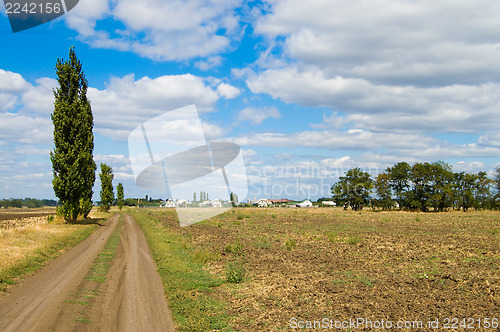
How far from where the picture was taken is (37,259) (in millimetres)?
16844

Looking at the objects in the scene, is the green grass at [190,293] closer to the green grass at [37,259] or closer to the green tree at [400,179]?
the green grass at [37,259]

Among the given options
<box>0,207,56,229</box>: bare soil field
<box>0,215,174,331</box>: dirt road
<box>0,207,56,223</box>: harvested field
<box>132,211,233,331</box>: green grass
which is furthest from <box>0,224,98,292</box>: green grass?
<box>0,207,56,223</box>: harvested field

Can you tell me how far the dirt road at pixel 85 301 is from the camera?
8594mm

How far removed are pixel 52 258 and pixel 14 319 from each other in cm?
1033

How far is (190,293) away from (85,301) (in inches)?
127

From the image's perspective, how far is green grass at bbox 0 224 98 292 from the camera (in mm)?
12873

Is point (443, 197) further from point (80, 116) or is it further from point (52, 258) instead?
point (52, 258)

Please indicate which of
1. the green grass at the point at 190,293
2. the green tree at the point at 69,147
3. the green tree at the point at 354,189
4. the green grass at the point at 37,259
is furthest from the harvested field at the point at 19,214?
the green tree at the point at 354,189

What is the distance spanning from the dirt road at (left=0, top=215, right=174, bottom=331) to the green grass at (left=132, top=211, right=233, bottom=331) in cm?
36

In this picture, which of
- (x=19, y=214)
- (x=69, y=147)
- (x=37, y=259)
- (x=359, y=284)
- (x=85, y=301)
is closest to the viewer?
(x=85, y=301)

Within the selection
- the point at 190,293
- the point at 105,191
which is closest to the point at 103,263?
the point at 190,293

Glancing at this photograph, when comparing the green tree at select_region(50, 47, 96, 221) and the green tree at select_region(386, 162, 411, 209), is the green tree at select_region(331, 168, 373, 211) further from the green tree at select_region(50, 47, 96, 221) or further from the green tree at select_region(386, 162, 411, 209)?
the green tree at select_region(50, 47, 96, 221)

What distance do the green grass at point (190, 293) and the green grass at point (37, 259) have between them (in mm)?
5169

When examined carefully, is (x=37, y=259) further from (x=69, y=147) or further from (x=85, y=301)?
(x=69, y=147)
